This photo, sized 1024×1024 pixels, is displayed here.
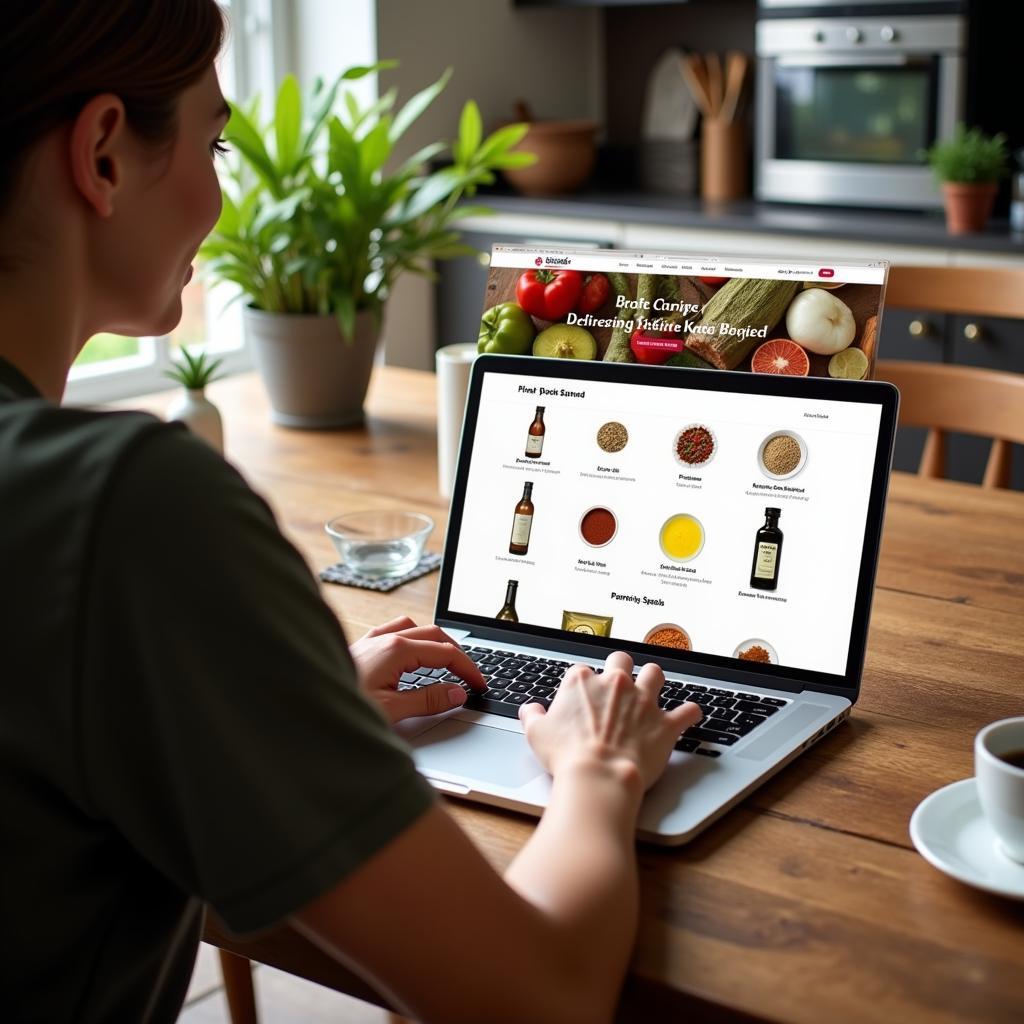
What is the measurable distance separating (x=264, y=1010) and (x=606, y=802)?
141 cm

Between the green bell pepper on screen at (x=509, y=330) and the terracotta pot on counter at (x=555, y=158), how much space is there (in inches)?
94.7

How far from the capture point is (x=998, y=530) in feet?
5.02

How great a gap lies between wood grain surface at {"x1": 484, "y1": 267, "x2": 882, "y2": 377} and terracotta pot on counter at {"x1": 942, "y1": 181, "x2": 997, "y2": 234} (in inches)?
79.7

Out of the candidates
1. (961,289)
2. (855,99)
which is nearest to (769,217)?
(855,99)

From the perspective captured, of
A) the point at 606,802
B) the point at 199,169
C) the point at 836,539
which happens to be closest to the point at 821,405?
the point at 836,539

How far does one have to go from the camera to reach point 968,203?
2.97 m

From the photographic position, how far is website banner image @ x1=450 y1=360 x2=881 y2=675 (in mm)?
1051

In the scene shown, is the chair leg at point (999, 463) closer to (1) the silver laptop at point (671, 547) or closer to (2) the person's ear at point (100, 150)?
(1) the silver laptop at point (671, 547)

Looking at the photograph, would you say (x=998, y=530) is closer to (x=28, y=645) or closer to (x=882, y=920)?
(x=882, y=920)

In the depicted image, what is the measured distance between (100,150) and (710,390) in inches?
21.8

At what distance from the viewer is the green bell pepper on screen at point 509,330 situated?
47.5 inches

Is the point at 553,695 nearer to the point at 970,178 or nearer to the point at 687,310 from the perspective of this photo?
the point at 687,310

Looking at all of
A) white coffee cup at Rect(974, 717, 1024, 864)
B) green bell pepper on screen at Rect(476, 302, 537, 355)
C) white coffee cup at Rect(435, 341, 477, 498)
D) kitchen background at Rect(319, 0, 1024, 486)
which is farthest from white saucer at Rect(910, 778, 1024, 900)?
kitchen background at Rect(319, 0, 1024, 486)

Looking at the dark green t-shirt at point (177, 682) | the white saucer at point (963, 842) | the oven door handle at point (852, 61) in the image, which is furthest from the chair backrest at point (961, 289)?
the dark green t-shirt at point (177, 682)
